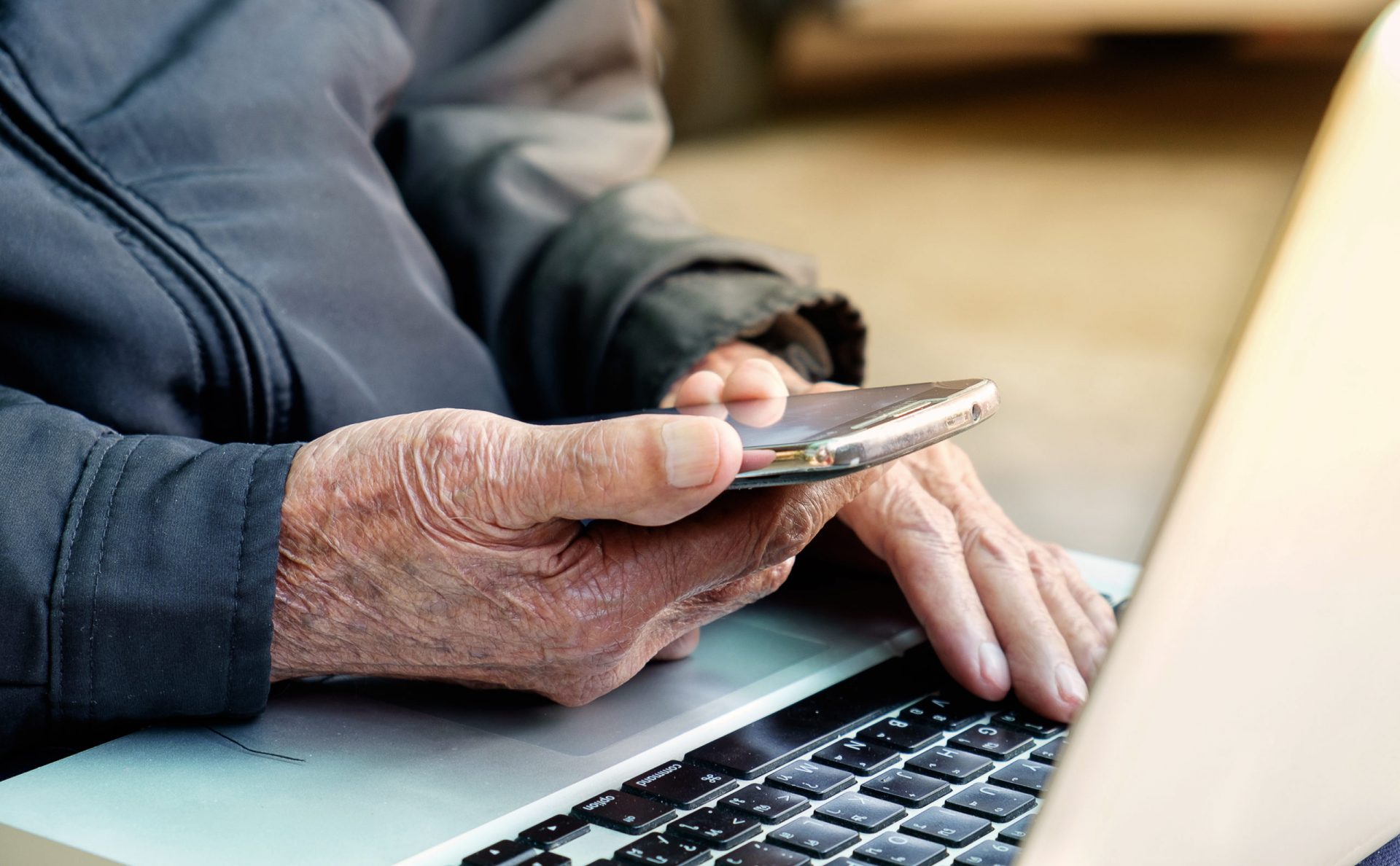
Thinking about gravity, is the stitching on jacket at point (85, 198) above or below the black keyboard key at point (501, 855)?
above

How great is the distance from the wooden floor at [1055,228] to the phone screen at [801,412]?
2.76 ft

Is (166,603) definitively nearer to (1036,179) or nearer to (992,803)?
(992,803)

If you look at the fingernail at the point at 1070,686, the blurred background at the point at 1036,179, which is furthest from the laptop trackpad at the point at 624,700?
the blurred background at the point at 1036,179

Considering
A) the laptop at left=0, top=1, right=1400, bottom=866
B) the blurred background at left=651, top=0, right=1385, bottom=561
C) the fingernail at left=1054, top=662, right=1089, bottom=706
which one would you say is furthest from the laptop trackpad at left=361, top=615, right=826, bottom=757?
the blurred background at left=651, top=0, right=1385, bottom=561

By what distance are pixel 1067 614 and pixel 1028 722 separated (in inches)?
3.4

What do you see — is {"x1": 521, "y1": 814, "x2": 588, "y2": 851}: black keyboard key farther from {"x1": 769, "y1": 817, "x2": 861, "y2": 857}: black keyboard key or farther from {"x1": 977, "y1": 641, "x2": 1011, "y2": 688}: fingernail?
{"x1": 977, "y1": 641, "x2": 1011, "y2": 688}: fingernail

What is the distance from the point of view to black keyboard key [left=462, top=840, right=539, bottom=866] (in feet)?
1.27

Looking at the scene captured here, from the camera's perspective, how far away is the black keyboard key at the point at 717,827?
40 centimetres

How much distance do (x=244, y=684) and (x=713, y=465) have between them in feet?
0.65

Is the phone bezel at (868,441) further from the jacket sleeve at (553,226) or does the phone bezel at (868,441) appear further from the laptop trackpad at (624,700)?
the jacket sleeve at (553,226)

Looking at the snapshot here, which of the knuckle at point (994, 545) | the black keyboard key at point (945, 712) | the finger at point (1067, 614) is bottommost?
the black keyboard key at point (945, 712)

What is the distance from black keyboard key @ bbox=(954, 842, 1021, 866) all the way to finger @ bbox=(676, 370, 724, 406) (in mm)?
226

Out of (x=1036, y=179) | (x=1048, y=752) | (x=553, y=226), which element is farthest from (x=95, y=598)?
(x=1036, y=179)

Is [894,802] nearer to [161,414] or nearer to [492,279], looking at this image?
[161,414]
